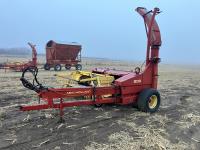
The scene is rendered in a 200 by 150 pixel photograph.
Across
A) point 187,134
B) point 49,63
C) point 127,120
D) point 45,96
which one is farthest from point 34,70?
point 49,63

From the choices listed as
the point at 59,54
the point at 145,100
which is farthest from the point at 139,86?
the point at 59,54

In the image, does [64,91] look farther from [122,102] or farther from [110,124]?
[122,102]

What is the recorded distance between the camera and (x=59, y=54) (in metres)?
31.4

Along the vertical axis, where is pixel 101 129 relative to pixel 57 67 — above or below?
below

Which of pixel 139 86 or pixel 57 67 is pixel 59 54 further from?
pixel 139 86

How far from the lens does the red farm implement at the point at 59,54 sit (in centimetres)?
3105

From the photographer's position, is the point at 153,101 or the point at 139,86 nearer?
the point at 139,86

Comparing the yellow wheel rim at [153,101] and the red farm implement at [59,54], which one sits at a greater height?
the red farm implement at [59,54]

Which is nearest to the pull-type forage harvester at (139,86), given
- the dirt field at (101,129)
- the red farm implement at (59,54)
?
the dirt field at (101,129)

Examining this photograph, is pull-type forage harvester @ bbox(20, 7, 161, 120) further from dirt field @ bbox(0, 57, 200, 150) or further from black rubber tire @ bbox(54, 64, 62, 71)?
black rubber tire @ bbox(54, 64, 62, 71)

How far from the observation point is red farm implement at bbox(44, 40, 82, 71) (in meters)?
31.0

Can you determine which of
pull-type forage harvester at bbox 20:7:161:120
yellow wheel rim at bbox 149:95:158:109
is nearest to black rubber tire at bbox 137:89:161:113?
pull-type forage harvester at bbox 20:7:161:120

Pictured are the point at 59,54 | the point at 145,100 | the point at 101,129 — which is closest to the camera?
the point at 101,129

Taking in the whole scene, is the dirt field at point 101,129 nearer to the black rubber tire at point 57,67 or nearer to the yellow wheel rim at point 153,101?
the yellow wheel rim at point 153,101
